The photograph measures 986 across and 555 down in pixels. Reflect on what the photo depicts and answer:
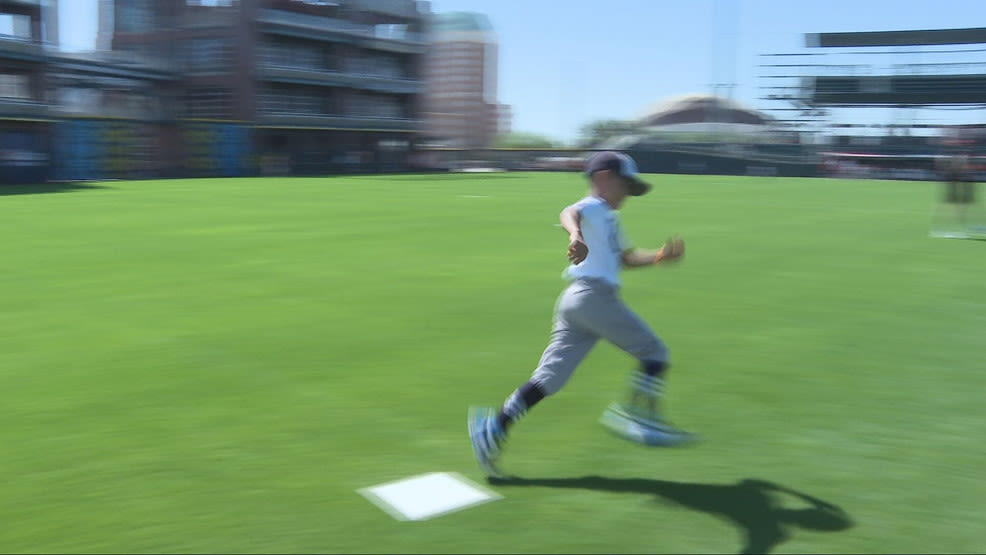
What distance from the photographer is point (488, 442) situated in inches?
163

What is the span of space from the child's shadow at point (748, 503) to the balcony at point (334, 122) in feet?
163

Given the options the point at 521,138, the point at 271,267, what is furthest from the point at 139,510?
the point at 521,138

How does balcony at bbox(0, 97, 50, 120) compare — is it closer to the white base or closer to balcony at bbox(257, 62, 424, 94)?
balcony at bbox(257, 62, 424, 94)

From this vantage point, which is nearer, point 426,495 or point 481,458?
point 426,495

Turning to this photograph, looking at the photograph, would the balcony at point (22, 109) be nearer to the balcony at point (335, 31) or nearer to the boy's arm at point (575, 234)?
the balcony at point (335, 31)

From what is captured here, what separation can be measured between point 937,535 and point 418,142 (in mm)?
60196

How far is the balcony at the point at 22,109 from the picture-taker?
35.3m

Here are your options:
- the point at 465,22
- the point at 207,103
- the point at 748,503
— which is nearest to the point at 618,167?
the point at 748,503

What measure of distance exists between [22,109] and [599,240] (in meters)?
38.0

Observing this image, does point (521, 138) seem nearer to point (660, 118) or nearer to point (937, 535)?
point (660, 118)

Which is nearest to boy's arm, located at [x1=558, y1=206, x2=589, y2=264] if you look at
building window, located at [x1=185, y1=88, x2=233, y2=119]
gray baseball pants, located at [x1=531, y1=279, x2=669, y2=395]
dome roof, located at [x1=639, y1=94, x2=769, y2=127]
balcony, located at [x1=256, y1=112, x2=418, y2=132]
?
gray baseball pants, located at [x1=531, y1=279, x2=669, y2=395]

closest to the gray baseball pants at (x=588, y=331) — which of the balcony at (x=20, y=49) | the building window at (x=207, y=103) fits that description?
the balcony at (x=20, y=49)

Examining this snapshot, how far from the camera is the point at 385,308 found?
836 cm

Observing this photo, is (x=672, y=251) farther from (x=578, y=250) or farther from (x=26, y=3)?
(x=26, y=3)
